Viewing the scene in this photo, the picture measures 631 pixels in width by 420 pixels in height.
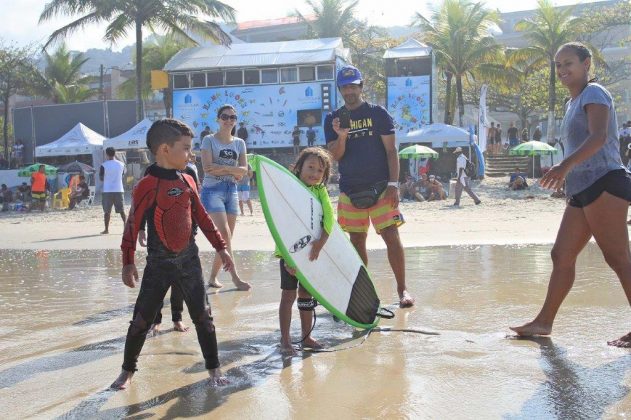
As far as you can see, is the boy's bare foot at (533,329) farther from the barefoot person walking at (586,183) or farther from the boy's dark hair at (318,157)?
the boy's dark hair at (318,157)

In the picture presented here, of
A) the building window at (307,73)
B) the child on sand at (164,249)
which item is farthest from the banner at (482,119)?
the child on sand at (164,249)

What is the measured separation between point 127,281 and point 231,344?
1.11m

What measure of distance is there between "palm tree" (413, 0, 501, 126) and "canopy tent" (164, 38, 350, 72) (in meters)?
4.95

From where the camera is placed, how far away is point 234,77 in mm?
35812

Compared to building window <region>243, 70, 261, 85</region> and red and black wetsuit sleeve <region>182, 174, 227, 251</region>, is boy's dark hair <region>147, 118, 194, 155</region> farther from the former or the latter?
building window <region>243, 70, 261, 85</region>

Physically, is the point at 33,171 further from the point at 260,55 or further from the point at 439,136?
the point at 439,136

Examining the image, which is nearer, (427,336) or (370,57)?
(427,336)

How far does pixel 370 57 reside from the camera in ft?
161

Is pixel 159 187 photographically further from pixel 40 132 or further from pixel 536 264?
pixel 40 132

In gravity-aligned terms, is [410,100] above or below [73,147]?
above

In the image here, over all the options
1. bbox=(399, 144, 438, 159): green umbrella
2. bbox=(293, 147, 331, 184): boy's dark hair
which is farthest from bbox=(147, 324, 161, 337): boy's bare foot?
bbox=(399, 144, 438, 159): green umbrella

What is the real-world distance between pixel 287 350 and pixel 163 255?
1050 millimetres

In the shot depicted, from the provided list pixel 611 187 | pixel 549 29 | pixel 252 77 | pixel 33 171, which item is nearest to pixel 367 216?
pixel 611 187

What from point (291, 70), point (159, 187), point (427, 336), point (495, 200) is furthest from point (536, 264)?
point (291, 70)
